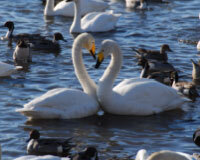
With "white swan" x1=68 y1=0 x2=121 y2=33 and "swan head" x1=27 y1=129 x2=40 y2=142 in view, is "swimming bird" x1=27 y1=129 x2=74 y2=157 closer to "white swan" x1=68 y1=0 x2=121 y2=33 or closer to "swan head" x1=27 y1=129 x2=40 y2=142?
"swan head" x1=27 y1=129 x2=40 y2=142

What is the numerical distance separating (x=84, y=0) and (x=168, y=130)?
10.8m

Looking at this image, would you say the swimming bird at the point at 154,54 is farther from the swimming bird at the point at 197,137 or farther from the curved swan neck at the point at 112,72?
the swimming bird at the point at 197,137

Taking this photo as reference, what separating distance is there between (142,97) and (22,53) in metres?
4.48

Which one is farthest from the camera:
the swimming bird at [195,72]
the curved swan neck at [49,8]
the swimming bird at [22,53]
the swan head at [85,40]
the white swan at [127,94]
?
the curved swan neck at [49,8]

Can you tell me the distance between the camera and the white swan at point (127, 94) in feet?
34.2

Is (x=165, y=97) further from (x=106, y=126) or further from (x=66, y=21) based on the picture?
(x=66, y=21)

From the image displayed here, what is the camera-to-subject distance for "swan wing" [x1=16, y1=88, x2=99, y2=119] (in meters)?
10.0

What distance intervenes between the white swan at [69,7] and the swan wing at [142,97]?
29.7 ft

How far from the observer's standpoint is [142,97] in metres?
10.5

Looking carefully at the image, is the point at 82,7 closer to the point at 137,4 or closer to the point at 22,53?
the point at 137,4

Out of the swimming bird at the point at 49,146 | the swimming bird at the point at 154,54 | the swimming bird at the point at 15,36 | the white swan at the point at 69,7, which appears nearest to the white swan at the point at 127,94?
the swimming bird at the point at 49,146

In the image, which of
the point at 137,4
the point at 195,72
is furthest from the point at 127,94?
the point at 137,4

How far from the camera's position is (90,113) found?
10422 millimetres

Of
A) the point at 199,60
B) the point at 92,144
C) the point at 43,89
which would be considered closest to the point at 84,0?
the point at 199,60
